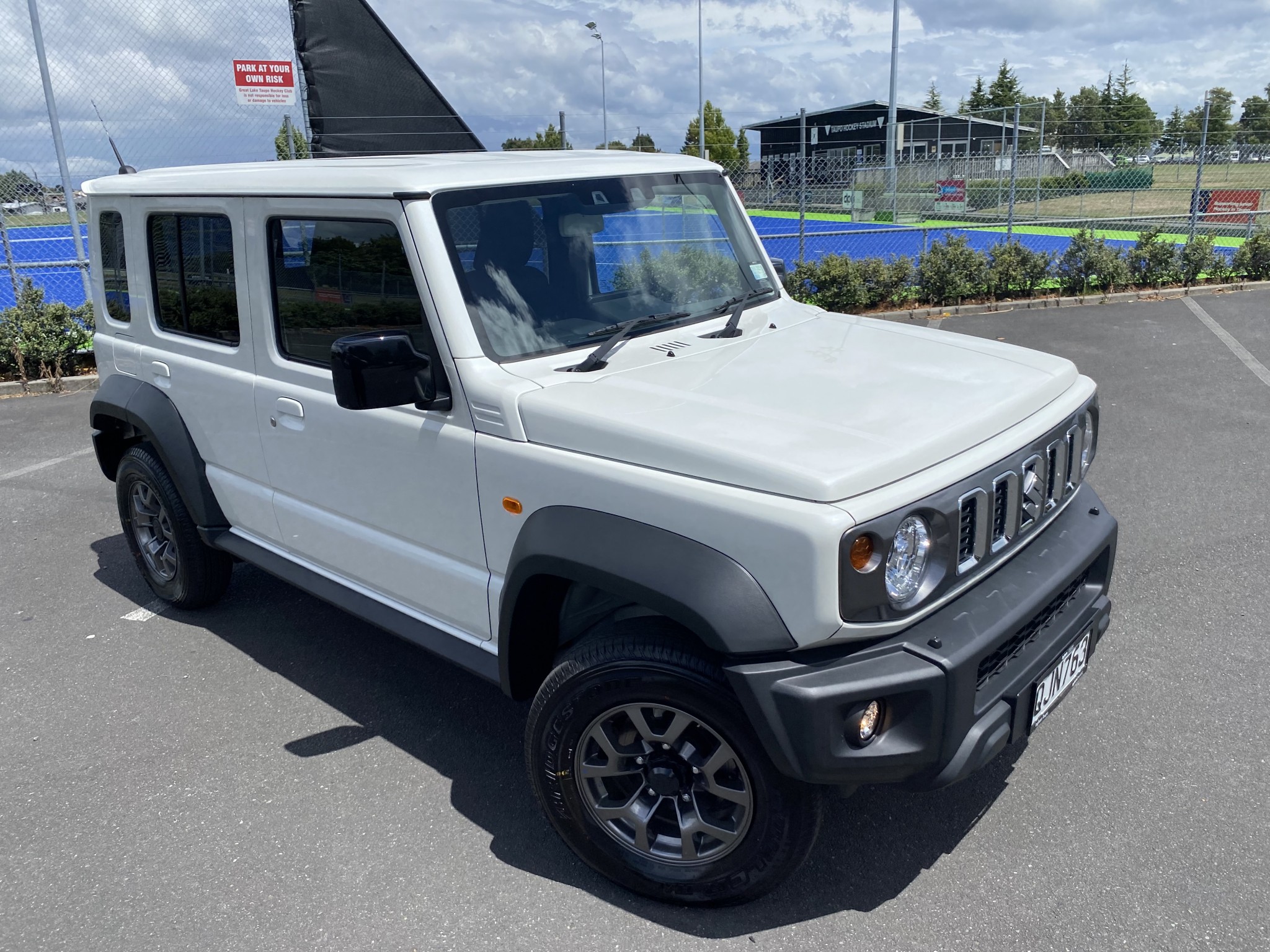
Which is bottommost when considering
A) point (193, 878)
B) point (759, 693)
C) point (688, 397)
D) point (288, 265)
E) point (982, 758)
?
point (193, 878)

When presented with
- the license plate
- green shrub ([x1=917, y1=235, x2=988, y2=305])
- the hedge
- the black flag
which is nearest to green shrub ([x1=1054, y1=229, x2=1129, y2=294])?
the hedge

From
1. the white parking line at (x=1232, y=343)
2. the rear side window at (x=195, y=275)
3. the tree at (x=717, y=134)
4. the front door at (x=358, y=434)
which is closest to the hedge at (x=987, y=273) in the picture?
the white parking line at (x=1232, y=343)

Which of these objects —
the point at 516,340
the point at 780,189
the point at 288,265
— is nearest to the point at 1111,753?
the point at 516,340

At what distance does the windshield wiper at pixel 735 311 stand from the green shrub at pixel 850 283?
8396 millimetres

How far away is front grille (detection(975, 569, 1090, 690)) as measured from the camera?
8.05ft

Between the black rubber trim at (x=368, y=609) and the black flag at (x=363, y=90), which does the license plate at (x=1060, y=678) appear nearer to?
the black rubber trim at (x=368, y=609)

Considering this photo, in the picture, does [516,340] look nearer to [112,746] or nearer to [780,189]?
[112,746]

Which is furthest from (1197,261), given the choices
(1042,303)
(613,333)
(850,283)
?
(613,333)

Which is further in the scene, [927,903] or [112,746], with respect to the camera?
[112,746]

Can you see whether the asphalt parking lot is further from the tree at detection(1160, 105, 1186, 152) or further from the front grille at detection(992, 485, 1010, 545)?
the tree at detection(1160, 105, 1186, 152)

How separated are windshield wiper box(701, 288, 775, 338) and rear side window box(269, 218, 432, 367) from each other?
1013 millimetres

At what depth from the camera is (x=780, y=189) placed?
2094 centimetres

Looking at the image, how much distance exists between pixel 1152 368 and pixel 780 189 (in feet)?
44.7

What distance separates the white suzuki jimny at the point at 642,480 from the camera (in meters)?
2.24
